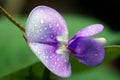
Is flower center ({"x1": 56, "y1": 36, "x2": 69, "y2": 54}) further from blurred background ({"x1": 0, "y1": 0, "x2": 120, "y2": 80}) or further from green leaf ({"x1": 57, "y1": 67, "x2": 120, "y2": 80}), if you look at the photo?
green leaf ({"x1": 57, "y1": 67, "x2": 120, "y2": 80})

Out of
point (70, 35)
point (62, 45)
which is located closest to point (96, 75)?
point (70, 35)

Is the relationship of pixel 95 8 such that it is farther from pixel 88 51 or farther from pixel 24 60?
pixel 88 51

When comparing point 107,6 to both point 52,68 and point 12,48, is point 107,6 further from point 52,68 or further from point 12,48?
point 52,68

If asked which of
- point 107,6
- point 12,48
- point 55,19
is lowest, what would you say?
point 107,6

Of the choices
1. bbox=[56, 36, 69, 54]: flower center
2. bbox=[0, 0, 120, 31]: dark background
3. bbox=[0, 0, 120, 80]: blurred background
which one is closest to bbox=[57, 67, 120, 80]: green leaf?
bbox=[0, 0, 120, 80]: blurred background

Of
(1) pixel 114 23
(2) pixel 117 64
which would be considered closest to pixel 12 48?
(2) pixel 117 64

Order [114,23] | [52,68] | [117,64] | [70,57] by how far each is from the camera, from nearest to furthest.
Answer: [52,68] → [70,57] → [117,64] → [114,23]
